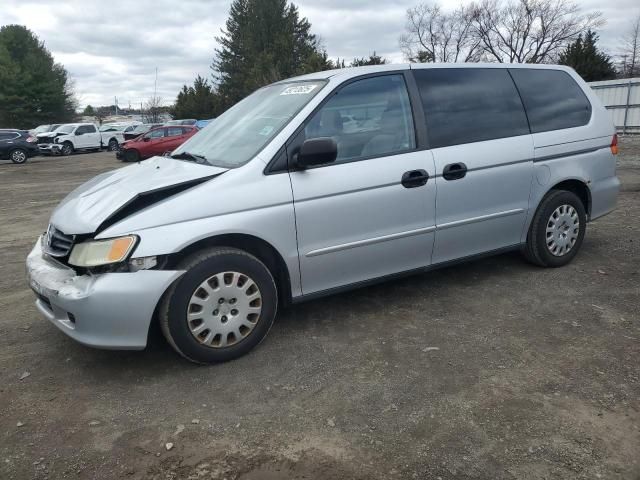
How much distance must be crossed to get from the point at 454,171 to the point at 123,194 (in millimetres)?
2353

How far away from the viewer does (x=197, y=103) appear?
48.8 m

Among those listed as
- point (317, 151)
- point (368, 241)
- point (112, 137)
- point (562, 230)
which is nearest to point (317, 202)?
point (317, 151)

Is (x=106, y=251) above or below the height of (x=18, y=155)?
below

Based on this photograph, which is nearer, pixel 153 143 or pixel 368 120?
pixel 368 120

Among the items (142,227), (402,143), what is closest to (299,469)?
(142,227)

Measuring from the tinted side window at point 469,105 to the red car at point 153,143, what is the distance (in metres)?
18.2

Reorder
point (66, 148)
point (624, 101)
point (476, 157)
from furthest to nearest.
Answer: point (66, 148)
point (624, 101)
point (476, 157)

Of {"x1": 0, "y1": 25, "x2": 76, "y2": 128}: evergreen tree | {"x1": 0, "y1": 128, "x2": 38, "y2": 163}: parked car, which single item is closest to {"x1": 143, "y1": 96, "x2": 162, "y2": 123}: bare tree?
Answer: {"x1": 0, "y1": 25, "x2": 76, "y2": 128}: evergreen tree

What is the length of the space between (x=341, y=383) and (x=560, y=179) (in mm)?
2828

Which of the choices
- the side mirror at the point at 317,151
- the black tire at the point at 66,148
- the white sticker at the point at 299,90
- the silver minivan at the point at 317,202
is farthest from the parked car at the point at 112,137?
the side mirror at the point at 317,151

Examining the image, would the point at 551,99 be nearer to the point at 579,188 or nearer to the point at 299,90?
the point at 579,188

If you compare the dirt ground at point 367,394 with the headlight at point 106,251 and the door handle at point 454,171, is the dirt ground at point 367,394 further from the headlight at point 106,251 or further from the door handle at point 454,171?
the door handle at point 454,171

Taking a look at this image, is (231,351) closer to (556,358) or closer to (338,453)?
(338,453)

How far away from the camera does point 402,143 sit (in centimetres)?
382
